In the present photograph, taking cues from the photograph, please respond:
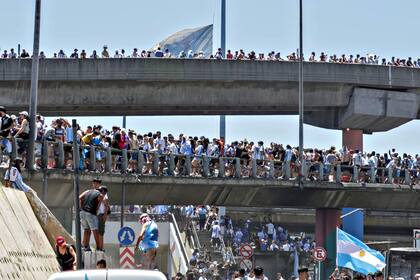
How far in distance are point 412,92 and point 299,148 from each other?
59.9 ft

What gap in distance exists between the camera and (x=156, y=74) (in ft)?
208

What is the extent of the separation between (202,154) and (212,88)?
19.7 meters

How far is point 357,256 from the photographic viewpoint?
33688 millimetres

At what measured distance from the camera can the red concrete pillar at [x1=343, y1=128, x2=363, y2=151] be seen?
226 feet

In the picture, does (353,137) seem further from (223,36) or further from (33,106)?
(33,106)

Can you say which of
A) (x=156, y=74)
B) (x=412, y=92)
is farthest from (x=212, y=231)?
(x=412, y=92)

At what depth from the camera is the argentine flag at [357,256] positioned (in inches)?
1308

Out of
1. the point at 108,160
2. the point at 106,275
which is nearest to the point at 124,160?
the point at 108,160

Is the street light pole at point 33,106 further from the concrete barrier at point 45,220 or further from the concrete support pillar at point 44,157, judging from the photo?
the concrete barrier at point 45,220

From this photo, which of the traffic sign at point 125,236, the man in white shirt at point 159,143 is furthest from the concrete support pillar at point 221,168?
the traffic sign at point 125,236

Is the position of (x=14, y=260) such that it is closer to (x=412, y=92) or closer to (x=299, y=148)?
(x=299, y=148)

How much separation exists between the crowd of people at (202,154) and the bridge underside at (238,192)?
34 centimetres

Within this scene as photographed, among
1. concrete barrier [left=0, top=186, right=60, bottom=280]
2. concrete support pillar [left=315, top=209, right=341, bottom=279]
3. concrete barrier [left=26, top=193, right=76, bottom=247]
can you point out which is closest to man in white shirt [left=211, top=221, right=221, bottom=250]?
concrete support pillar [left=315, top=209, right=341, bottom=279]

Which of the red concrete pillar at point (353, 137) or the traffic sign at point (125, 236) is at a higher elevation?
the red concrete pillar at point (353, 137)
